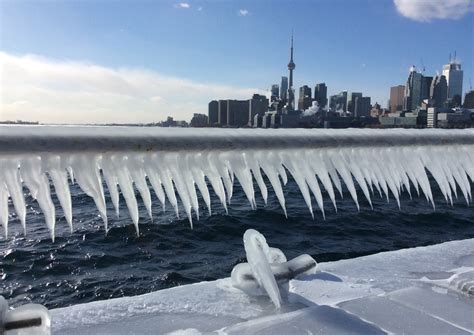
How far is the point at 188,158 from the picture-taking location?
10.6 ft

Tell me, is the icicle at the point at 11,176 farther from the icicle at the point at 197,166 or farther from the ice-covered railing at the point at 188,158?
the icicle at the point at 197,166

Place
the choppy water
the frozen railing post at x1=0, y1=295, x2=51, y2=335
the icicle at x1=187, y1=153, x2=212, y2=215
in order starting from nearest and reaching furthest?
the frozen railing post at x1=0, y1=295, x2=51, y2=335 → the icicle at x1=187, y1=153, x2=212, y2=215 → the choppy water

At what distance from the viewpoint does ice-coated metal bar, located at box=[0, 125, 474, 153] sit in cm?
261

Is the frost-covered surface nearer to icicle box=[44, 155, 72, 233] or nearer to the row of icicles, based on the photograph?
the row of icicles

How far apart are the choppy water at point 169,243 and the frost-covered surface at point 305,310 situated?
572 centimetres

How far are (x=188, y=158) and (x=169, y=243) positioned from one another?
11.0m

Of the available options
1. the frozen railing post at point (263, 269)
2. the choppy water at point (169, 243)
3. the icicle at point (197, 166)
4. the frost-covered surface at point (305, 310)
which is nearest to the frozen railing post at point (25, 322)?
the frost-covered surface at point (305, 310)

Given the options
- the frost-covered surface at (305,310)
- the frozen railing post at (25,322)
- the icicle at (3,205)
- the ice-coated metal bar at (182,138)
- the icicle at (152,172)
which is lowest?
the frost-covered surface at (305,310)

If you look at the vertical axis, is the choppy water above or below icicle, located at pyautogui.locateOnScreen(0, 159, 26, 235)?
below

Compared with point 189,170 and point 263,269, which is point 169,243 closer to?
point 263,269

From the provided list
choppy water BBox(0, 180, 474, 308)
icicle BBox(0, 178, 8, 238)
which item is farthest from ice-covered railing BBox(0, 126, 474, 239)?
choppy water BBox(0, 180, 474, 308)

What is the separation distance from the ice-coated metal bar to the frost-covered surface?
1603 mm

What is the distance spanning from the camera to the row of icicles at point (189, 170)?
2736mm

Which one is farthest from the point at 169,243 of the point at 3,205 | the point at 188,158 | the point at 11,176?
the point at 11,176
